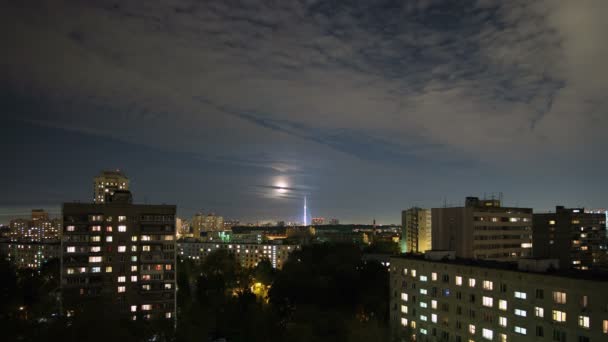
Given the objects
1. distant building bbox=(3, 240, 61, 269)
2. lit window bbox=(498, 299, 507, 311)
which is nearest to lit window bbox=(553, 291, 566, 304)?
lit window bbox=(498, 299, 507, 311)

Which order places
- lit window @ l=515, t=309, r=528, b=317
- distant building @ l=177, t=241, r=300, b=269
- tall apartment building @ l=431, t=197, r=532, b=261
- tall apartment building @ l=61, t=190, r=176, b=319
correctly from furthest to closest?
1. distant building @ l=177, t=241, r=300, b=269
2. tall apartment building @ l=431, t=197, r=532, b=261
3. tall apartment building @ l=61, t=190, r=176, b=319
4. lit window @ l=515, t=309, r=528, b=317

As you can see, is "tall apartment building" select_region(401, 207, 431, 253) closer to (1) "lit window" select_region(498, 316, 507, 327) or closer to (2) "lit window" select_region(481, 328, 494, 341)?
(2) "lit window" select_region(481, 328, 494, 341)

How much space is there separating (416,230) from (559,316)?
99694 mm

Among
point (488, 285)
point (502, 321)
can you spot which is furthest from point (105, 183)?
point (502, 321)

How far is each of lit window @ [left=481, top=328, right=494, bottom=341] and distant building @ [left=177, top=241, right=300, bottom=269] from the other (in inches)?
3584

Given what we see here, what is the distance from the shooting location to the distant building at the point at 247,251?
449 ft

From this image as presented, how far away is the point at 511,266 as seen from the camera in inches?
1743

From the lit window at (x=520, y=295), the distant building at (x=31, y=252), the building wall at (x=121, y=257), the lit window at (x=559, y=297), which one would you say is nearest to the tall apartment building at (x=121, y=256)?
the building wall at (x=121, y=257)

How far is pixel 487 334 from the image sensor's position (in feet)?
140

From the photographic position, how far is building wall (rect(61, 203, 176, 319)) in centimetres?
5434

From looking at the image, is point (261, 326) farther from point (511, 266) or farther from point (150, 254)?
point (511, 266)

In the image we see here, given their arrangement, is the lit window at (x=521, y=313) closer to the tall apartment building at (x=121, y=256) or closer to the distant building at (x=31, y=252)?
the tall apartment building at (x=121, y=256)

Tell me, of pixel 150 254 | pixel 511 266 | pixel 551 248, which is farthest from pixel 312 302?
pixel 551 248

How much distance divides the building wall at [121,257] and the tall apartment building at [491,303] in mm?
29965
